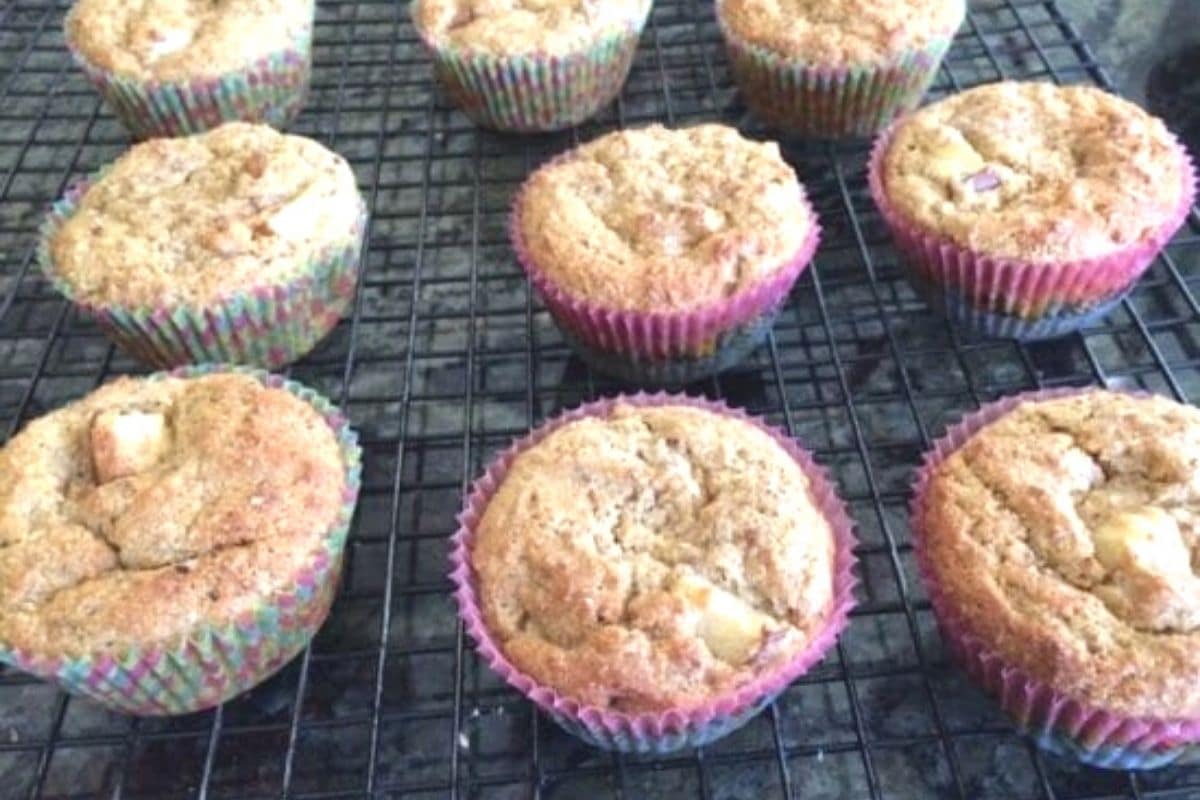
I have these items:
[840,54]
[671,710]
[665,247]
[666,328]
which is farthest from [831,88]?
[671,710]

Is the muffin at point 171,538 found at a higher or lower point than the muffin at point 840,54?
lower

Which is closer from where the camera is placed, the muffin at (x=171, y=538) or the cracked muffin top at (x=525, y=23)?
the muffin at (x=171, y=538)

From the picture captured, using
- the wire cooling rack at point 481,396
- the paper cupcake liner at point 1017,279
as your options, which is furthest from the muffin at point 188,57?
the paper cupcake liner at point 1017,279

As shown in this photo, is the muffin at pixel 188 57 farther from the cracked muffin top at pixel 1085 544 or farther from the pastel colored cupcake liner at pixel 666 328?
the cracked muffin top at pixel 1085 544

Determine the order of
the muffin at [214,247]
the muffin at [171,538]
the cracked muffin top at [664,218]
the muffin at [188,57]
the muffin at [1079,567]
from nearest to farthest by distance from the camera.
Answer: the muffin at [1079,567] < the muffin at [171,538] < the cracked muffin top at [664,218] < the muffin at [214,247] < the muffin at [188,57]

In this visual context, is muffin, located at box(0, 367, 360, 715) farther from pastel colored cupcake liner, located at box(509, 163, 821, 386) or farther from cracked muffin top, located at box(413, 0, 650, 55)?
cracked muffin top, located at box(413, 0, 650, 55)

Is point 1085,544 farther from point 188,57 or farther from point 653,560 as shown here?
point 188,57
